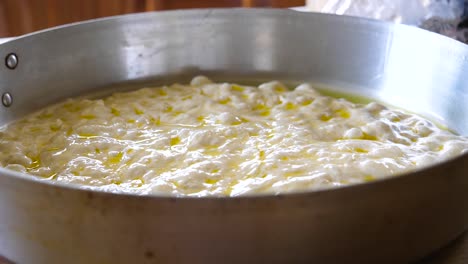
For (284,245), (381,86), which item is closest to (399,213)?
(284,245)

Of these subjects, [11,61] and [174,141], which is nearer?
[174,141]

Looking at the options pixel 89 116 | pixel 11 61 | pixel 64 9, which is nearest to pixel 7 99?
pixel 11 61

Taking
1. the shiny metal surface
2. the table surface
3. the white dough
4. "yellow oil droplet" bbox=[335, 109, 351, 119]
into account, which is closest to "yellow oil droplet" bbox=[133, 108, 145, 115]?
the white dough

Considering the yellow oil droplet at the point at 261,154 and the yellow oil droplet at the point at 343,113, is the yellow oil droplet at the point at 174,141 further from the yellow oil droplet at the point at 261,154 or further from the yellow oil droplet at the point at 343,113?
the yellow oil droplet at the point at 343,113

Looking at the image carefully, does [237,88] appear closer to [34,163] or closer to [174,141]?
[174,141]

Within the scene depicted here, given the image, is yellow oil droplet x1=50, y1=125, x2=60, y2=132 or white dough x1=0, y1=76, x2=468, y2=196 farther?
yellow oil droplet x1=50, y1=125, x2=60, y2=132

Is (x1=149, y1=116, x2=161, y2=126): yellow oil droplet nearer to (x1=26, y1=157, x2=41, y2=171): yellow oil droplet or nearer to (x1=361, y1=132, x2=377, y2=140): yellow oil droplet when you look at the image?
(x1=26, y1=157, x2=41, y2=171): yellow oil droplet

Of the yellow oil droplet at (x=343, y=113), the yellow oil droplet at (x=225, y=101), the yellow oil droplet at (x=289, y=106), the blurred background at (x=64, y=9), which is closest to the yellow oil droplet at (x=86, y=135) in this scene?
the yellow oil droplet at (x=225, y=101)
